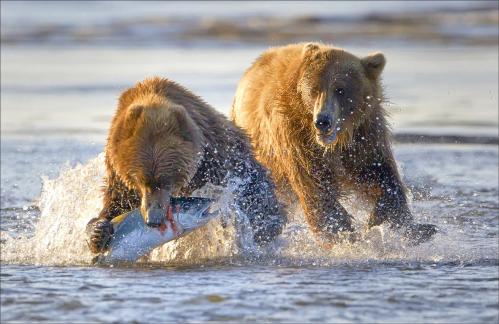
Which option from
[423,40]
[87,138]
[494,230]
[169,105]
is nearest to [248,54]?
[423,40]

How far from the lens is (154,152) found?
6.99m

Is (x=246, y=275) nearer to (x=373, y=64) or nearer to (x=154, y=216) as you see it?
(x=154, y=216)

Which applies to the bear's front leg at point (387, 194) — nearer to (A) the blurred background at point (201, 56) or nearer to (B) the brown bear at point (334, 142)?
(B) the brown bear at point (334, 142)

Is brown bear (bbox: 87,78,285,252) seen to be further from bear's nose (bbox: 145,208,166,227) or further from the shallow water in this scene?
the shallow water

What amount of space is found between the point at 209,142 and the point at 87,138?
5976mm

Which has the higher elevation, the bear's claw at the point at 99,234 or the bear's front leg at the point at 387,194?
the bear's front leg at the point at 387,194

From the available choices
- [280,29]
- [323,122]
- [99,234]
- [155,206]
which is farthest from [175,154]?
[280,29]

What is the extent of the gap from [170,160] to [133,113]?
0.40m

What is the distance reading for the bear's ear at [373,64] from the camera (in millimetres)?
8578

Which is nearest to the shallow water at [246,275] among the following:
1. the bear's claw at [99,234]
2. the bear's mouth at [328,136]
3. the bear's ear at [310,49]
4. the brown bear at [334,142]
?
the bear's claw at [99,234]

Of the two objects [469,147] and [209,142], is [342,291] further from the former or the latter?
[469,147]

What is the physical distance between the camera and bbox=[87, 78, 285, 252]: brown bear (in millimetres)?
7008

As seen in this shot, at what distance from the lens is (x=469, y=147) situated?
12672mm

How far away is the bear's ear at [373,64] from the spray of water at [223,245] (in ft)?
3.69
